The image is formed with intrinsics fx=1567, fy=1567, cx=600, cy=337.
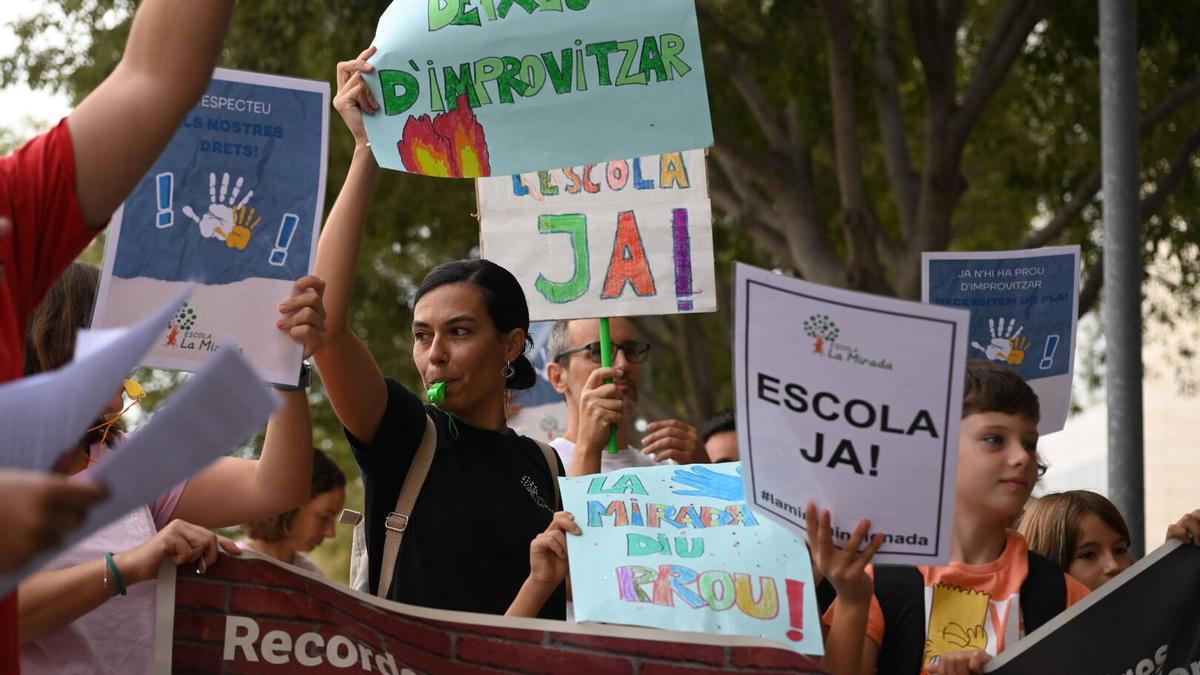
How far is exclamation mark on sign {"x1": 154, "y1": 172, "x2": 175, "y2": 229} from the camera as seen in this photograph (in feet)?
10.1

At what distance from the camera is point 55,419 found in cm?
161

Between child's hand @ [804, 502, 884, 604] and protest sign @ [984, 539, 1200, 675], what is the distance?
42cm

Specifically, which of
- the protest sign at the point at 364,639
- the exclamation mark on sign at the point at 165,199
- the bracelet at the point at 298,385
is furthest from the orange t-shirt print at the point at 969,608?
the exclamation mark on sign at the point at 165,199

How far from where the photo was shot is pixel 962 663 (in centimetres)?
306

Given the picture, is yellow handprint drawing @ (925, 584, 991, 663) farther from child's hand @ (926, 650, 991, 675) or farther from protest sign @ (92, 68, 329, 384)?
protest sign @ (92, 68, 329, 384)

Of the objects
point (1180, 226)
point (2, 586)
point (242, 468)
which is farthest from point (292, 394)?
point (1180, 226)

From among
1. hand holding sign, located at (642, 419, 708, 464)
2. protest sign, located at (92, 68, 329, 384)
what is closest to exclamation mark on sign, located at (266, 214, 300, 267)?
protest sign, located at (92, 68, 329, 384)

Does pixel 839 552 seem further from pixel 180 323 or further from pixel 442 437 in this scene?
pixel 180 323

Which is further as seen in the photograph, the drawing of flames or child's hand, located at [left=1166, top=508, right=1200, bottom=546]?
the drawing of flames

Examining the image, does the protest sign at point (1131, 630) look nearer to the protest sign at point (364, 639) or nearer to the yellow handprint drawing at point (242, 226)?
the protest sign at point (364, 639)

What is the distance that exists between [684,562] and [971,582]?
659mm

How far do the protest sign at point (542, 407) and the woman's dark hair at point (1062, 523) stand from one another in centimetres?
270

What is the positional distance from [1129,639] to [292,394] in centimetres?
181

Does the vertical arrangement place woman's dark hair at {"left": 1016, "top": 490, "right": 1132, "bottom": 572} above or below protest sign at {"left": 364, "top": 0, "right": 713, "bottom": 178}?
below
